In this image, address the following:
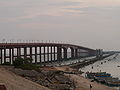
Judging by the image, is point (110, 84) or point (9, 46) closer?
point (110, 84)

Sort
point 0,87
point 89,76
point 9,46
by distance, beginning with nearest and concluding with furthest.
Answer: point 0,87, point 89,76, point 9,46

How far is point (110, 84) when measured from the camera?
2263 inches

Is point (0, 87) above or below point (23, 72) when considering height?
above

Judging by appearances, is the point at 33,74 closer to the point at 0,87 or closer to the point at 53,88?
the point at 53,88

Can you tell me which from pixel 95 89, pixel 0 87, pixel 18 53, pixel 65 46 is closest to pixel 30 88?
pixel 0 87

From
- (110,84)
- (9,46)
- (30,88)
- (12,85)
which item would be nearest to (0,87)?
(12,85)

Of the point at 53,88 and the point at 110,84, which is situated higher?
the point at 53,88

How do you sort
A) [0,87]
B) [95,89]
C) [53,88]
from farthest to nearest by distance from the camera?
1. [95,89]
2. [53,88]
3. [0,87]

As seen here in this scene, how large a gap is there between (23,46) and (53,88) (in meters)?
78.2

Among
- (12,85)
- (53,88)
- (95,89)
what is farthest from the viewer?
(95,89)

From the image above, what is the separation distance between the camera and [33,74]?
161 feet

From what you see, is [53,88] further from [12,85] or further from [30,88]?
[12,85]

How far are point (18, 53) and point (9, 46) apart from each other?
845 centimetres

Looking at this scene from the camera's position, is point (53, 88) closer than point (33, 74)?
Yes
